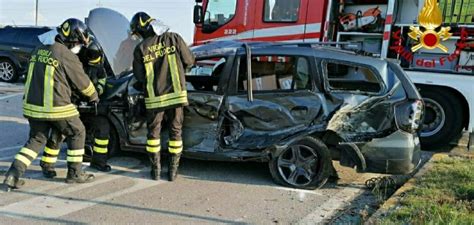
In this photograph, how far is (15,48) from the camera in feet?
46.0

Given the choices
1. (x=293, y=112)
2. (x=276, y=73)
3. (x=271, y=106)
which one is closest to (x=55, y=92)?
(x=271, y=106)

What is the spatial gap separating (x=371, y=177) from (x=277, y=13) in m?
3.65

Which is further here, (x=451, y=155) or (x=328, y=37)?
(x=328, y=37)

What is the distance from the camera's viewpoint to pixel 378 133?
494 centimetres

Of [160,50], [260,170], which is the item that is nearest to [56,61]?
[160,50]

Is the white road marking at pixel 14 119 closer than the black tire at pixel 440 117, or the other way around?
the black tire at pixel 440 117

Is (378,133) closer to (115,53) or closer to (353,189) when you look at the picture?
(353,189)

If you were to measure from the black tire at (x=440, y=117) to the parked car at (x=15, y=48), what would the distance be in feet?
36.1

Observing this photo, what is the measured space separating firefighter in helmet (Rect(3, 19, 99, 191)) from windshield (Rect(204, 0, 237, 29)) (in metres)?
4.08

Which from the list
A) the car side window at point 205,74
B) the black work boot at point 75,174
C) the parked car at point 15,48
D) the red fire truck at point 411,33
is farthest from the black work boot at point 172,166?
the parked car at point 15,48

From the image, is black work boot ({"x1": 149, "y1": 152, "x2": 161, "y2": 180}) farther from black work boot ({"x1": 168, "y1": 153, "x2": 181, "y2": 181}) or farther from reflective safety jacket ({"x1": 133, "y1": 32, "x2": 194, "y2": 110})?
reflective safety jacket ({"x1": 133, "y1": 32, "x2": 194, "y2": 110})

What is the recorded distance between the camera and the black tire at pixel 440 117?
22.6 feet

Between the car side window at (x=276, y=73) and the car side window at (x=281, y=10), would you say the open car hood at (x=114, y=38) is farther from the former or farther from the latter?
the car side window at (x=281, y=10)

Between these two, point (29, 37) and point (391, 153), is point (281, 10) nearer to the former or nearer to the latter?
point (391, 153)
